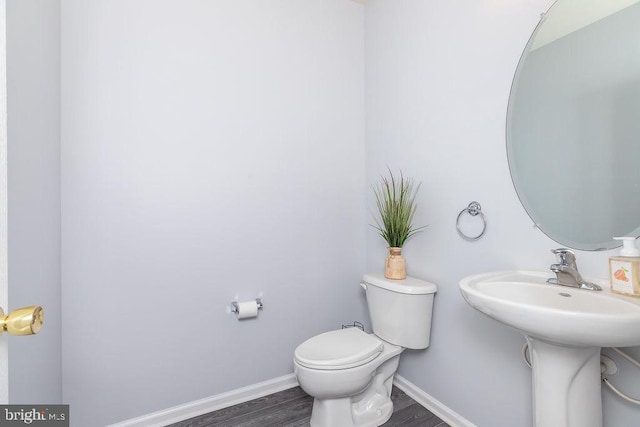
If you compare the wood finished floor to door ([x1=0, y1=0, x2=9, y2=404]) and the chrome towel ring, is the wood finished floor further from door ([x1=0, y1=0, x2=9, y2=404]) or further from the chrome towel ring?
door ([x1=0, y1=0, x2=9, y2=404])

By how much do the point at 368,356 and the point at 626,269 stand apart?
101 cm

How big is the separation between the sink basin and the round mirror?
0.21 metres

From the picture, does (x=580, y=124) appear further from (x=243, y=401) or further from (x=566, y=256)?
(x=243, y=401)

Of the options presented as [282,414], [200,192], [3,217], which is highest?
[200,192]

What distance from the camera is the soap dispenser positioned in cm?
87

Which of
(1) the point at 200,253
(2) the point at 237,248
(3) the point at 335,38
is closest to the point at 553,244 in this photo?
(2) the point at 237,248

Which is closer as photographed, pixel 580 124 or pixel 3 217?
pixel 3 217

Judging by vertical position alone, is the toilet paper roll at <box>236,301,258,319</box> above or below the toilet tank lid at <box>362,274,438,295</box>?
below

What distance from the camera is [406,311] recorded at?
61.3 inches

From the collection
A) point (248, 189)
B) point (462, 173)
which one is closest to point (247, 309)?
point (248, 189)

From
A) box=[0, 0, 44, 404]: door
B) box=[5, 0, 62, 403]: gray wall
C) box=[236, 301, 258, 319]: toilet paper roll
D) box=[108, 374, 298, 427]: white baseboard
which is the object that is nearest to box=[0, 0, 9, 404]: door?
box=[0, 0, 44, 404]: door

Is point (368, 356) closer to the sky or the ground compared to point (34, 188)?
closer to the ground

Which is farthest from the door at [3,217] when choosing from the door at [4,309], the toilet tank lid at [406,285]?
the toilet tank lid at [406,285]

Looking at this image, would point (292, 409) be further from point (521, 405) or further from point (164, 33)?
point (164, 33)
